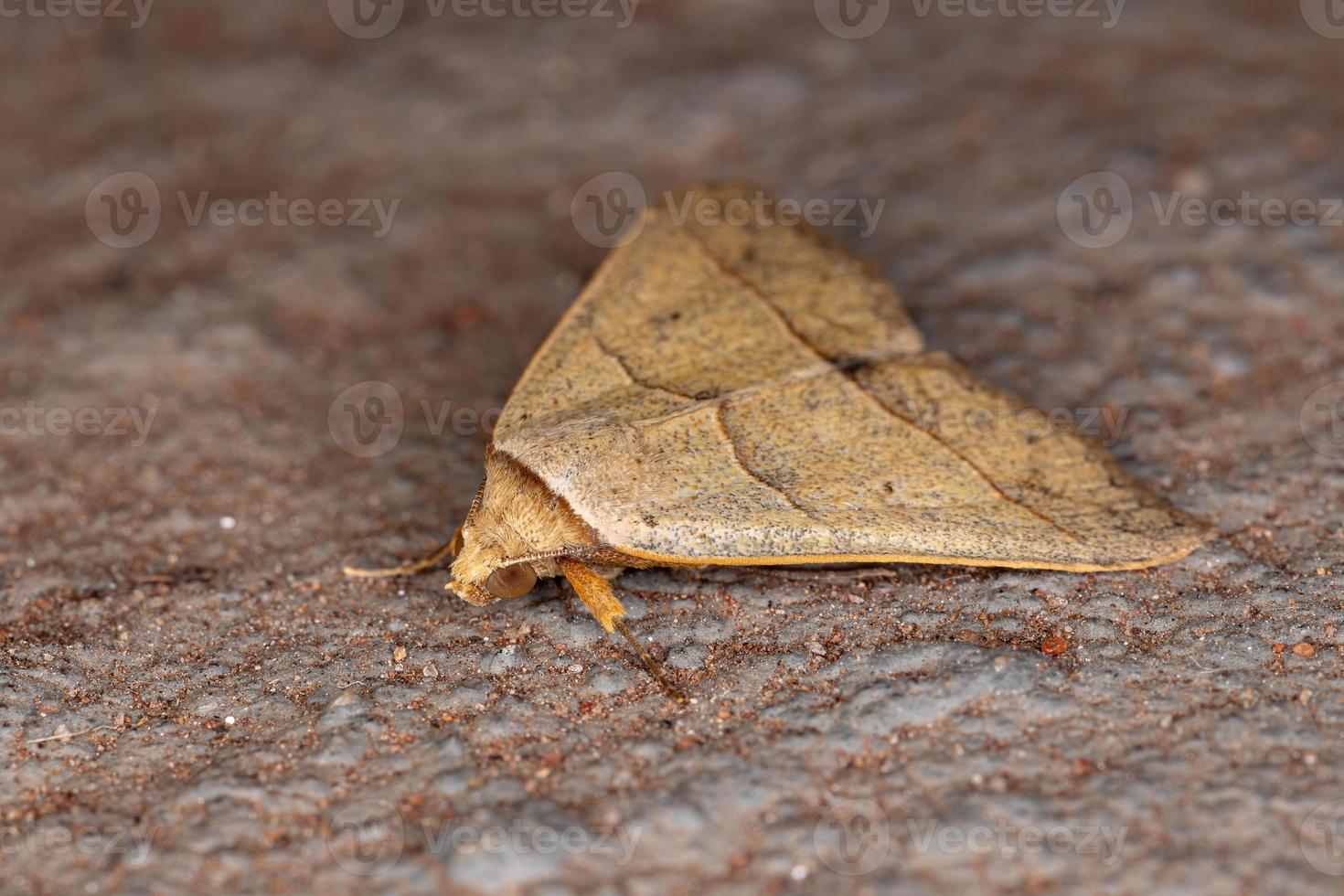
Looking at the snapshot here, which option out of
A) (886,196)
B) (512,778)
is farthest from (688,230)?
(512,778)

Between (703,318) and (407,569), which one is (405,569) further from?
(703,318)

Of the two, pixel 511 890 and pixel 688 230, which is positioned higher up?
pixel 688 230

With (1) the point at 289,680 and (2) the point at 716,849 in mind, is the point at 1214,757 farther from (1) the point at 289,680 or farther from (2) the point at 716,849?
(1) the point at 289,680

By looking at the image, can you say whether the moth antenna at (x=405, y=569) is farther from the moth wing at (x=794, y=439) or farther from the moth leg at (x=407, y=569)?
the moth wing at (x=794, y=439)

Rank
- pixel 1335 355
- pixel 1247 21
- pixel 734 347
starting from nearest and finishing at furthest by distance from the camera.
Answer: pixel 734 347 < pixel 1335 355 < pixel 1247 21

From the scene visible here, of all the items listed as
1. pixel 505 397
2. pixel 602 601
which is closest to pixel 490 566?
pixel 602 601

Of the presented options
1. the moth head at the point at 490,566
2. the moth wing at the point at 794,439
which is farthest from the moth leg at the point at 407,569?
the moth wing at the point at 794,439
